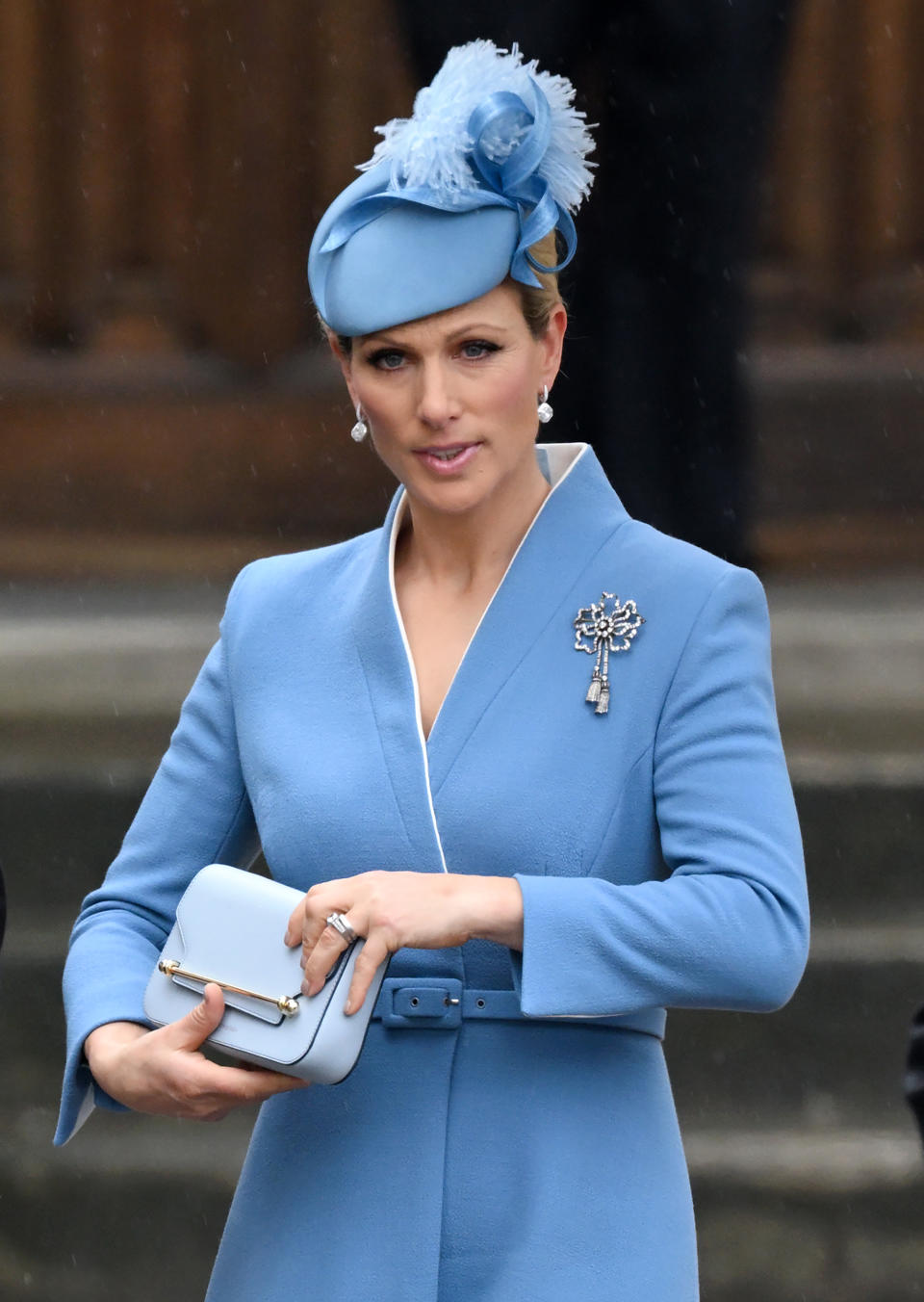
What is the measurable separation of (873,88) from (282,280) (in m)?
1.56

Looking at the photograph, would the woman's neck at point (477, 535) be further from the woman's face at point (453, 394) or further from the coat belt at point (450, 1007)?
the coat belt at point (450, 1007)

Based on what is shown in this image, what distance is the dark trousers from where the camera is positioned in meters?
4.02

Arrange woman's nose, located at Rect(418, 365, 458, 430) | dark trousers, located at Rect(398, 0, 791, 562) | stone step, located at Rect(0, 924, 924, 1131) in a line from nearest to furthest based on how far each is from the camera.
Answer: woman's nose, located at Rect(418, 365, 458, 430)
stone step, located at Rect(0, 924, 924, 1131)
dark trousers, located at Rect(398, 0, 791, 562)

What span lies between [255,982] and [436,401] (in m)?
0.38

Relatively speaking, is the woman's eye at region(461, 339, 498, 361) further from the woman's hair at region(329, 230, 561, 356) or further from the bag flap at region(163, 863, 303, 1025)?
the bag flap at region(163, 863, 303, 1025)

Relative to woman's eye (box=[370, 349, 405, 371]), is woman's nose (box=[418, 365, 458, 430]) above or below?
below

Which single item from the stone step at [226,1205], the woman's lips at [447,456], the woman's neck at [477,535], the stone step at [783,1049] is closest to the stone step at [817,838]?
the stone step at [783,1049]

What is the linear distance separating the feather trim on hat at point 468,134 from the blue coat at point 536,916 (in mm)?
226

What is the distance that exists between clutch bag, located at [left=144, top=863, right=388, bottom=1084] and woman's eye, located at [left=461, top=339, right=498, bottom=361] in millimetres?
363

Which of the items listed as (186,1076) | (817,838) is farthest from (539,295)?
(817,838)

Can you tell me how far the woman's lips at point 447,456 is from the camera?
5.11 ft

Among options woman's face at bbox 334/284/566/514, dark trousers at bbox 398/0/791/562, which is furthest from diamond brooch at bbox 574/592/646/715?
dark trousers at bbox 398/0/791/562

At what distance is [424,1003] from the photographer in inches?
61.4

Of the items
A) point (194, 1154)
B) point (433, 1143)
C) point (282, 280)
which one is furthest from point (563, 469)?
point (282, 280)
